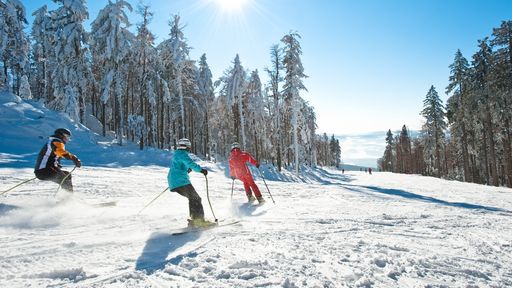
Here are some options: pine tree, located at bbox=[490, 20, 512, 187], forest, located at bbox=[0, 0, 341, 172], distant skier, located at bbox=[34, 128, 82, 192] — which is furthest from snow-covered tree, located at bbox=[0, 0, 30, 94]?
pine tree, located at bbox=[490, 20, 512, 187]

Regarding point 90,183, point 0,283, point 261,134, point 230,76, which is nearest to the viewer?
point 0,283

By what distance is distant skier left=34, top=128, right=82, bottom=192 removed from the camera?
8.34 metres

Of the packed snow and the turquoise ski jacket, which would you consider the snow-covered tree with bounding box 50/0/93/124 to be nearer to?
the packed snow

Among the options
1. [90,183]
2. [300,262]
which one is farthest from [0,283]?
[90,183]

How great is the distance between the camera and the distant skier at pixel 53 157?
8336mm

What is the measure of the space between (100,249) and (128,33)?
30369 mm

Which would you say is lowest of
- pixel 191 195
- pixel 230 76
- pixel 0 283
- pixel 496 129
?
pixel 0 283

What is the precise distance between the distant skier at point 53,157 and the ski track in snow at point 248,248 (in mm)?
657

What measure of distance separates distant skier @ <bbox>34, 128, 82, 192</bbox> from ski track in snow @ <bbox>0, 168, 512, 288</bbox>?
657 millimetres

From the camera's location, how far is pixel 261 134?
45719 mm

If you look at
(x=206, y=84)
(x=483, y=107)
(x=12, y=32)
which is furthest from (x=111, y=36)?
(x=483, y=107)

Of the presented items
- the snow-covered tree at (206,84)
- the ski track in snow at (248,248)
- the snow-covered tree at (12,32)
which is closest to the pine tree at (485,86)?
the ski track in snow at (248,248)

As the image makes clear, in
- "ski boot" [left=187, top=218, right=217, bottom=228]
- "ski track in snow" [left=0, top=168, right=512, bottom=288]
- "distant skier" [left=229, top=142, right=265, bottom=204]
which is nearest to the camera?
"ski track in snow" [left=0, top=168, right=512, bottom=288]

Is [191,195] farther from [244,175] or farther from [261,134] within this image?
[261,134]
